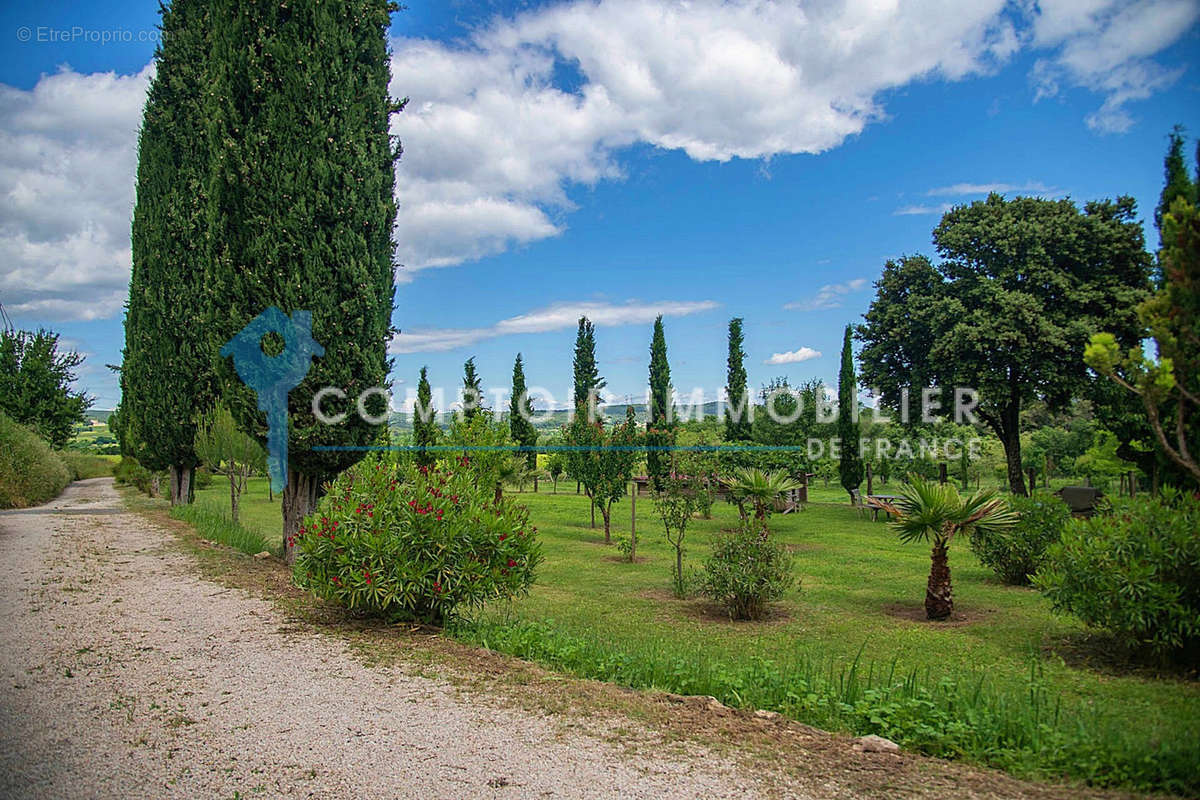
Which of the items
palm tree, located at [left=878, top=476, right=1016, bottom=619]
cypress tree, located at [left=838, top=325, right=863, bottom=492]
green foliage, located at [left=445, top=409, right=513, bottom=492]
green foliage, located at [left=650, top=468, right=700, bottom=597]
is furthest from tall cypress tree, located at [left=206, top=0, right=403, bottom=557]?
cypress tree, located at [left=838, top=325, right=863, bottom=492]

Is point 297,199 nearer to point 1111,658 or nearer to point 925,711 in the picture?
point 925,711

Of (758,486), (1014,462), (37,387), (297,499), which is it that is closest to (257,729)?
(297,499)

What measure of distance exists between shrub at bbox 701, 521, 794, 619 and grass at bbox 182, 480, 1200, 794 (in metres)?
0.29

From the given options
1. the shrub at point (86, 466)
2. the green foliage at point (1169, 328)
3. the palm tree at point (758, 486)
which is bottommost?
the shrub at point (86, 466)

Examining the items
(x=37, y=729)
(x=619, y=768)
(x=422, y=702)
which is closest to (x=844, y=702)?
(x=619, y=768)

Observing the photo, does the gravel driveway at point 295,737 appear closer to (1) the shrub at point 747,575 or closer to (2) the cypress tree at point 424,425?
(1) the shrub at point 747,575

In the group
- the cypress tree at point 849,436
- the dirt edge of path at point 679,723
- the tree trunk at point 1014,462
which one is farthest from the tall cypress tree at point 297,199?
the cypress tree at point 849,436

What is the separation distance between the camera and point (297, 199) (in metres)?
8.83

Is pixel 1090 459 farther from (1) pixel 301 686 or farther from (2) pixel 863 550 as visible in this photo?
(1) pixel 301 686

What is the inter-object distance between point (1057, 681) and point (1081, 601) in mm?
679

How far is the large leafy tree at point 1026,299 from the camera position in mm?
18766

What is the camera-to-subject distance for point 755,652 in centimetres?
703

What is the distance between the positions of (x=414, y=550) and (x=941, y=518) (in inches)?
247

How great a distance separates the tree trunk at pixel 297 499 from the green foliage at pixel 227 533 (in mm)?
1492
